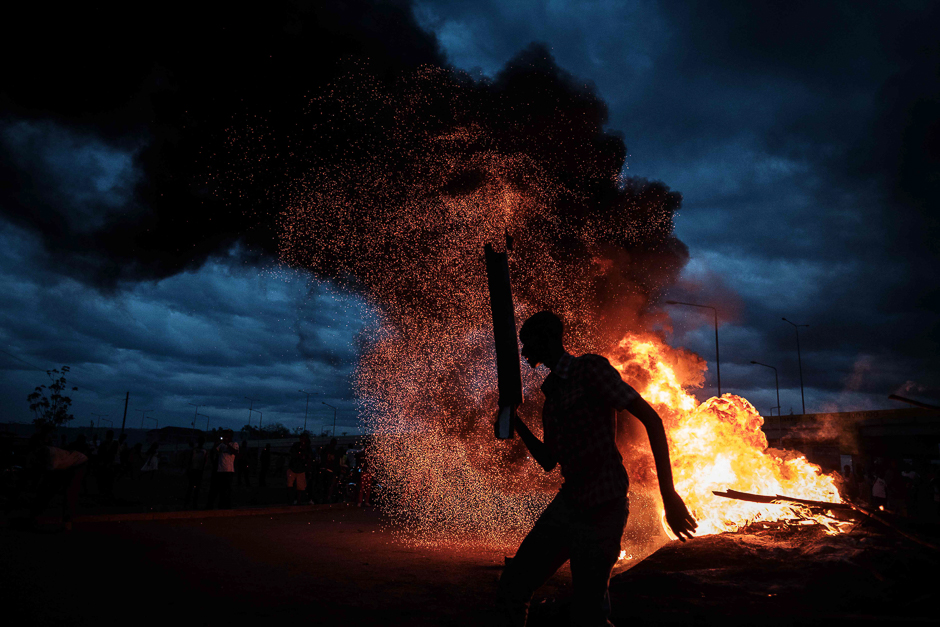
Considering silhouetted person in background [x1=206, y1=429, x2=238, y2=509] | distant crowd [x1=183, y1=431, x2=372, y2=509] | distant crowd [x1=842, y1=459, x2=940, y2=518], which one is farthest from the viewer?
distant crowd [x1=842, y1=459, x2=940, y2=518]

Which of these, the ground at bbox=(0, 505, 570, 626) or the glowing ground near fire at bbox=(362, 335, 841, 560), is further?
the glowing ground near fire at bbox=(362, 335, 841, 560)

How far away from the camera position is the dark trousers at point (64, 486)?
28.0 feet

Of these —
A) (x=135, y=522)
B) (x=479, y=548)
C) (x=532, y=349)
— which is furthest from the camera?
(x=135, y=522)

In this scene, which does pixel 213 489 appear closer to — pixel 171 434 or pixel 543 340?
pixel 543 340

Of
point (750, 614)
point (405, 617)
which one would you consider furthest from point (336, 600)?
point (750, 614)

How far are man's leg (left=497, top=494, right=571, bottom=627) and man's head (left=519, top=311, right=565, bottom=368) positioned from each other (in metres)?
0.65

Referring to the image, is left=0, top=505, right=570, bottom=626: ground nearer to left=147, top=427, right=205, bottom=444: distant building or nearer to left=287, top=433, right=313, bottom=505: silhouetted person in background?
left=287, top=433, right=313, bottom=505: silhouetted person in background

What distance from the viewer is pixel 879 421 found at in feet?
91.8

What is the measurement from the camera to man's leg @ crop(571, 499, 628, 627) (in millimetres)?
2221

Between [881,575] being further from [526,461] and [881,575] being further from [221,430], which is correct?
[526,461]

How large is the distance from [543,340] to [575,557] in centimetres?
97

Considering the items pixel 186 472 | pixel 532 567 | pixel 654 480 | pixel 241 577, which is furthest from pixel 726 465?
pixel 186 472

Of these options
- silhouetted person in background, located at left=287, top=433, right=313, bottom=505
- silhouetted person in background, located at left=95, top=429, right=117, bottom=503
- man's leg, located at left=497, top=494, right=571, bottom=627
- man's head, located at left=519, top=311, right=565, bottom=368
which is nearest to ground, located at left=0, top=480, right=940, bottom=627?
man's leg, located at left=497, top=494, right=571, bottom=627

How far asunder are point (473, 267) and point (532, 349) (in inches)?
496
